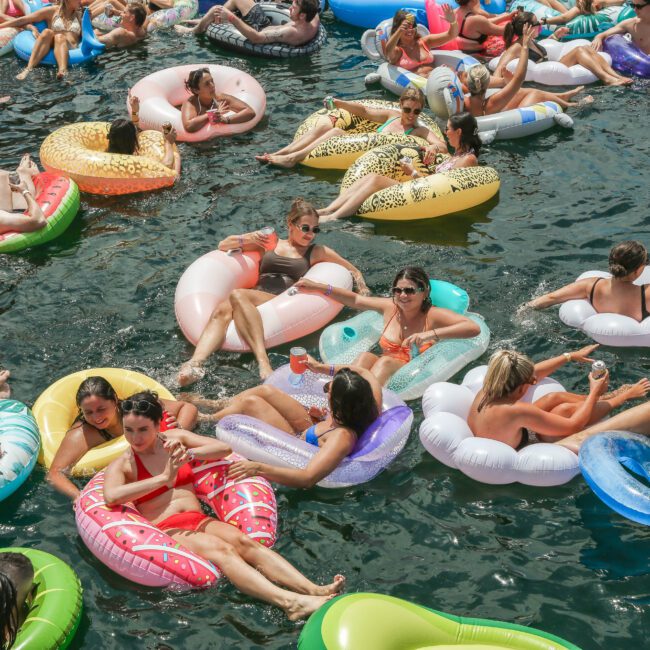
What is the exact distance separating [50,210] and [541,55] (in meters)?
7.29

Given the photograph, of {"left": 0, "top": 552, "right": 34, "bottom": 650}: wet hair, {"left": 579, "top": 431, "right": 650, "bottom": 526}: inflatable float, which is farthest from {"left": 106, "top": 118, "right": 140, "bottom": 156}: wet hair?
{"left": 579, "top": 431, "right": 650, "bottom": 526}: inflatable float

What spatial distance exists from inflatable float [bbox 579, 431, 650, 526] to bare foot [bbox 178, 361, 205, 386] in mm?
3110

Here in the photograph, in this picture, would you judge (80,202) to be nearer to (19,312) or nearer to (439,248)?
(19,312)

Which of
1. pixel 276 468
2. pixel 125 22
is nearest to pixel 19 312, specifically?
pixel 276 468

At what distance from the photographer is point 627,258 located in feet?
25.1

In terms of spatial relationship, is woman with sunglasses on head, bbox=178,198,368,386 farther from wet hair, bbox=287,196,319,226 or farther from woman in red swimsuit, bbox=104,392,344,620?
woman in red swimsuit, bbox=104,392,344,620

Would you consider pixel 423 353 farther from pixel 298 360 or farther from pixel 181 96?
pixel 181 96

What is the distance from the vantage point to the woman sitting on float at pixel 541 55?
12406 millimetres

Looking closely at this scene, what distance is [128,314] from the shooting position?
27.9 feet

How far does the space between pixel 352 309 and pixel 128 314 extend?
6.71 ft

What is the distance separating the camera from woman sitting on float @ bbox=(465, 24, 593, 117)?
11.3 metres

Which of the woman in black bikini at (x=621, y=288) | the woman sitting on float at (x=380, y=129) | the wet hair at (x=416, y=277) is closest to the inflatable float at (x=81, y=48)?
the woman sitting on float at (x=380, y=129)

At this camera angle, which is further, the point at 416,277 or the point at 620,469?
the point at 416,277

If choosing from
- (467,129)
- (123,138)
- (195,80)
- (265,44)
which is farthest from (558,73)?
(123,138)
